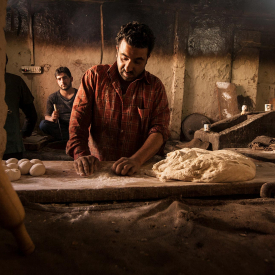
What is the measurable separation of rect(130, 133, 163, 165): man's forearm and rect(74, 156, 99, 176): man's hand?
0.35m

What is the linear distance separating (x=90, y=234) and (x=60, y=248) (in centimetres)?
16

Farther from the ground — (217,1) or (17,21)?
(217,1)

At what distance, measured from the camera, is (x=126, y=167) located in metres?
1.91

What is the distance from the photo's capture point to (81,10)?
21.0 ft

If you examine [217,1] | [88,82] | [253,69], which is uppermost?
[217,1]

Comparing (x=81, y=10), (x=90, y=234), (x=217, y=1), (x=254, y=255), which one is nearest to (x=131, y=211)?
(x=90, y=234)

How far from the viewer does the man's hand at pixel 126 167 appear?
1901 mm

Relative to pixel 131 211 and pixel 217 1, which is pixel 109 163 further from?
pixel 217 1

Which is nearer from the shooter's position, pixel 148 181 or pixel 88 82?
Result: pixel 148 181

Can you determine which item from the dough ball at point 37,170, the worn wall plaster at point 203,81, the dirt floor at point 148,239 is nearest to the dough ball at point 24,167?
the dough ball at point 37,170

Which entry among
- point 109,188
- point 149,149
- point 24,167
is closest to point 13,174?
point 24,167

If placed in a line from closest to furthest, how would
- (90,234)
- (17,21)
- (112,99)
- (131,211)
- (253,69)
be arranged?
(90,234), (131,211), (112,99), (17,21), (253,69)

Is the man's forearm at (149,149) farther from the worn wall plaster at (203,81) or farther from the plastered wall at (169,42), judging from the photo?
the worn wall plaster at (203,81)

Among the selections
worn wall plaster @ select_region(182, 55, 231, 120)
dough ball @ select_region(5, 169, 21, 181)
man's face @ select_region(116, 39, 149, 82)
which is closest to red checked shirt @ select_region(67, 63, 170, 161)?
man's face @ select_region(116, 39, 149, 82)
